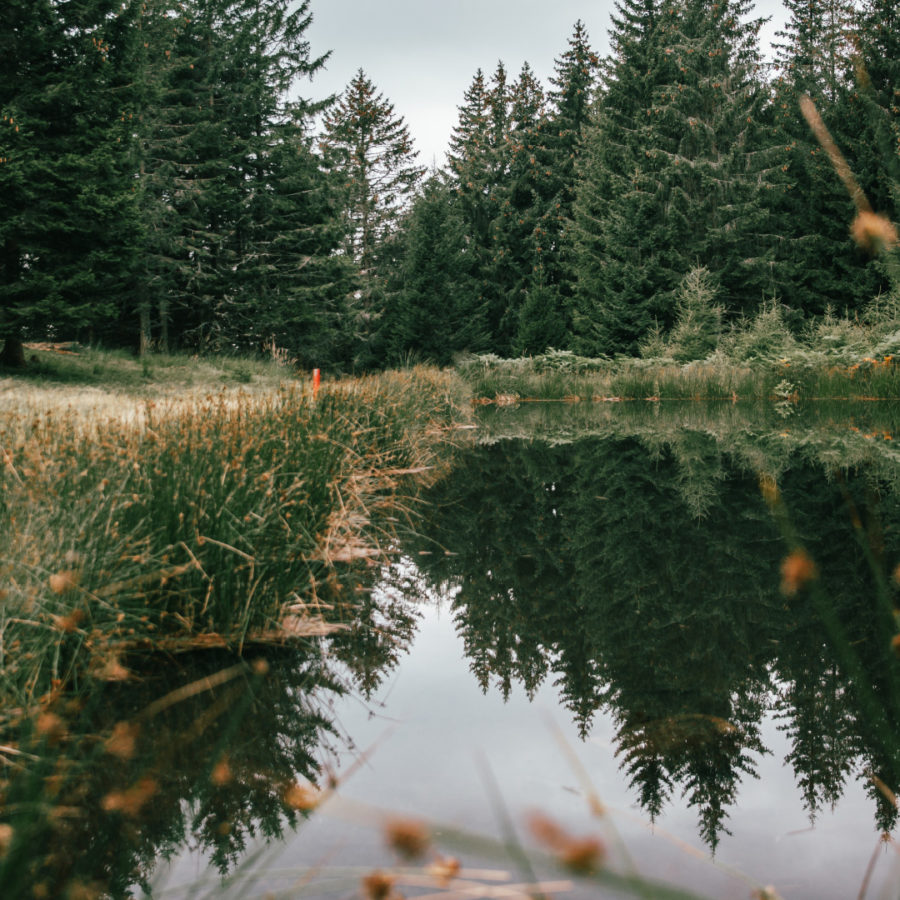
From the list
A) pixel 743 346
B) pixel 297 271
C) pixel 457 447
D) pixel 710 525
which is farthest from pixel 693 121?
pixel 710 525

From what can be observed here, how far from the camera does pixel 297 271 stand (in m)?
23.5

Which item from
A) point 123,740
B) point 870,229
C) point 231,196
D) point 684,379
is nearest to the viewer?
point 870,229

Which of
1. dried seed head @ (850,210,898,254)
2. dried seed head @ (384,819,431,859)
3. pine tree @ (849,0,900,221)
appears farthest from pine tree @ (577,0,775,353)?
dried seed head @ (384,819,431,859)

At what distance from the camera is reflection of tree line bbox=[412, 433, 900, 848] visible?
197 cm

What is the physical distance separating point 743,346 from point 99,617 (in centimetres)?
1790

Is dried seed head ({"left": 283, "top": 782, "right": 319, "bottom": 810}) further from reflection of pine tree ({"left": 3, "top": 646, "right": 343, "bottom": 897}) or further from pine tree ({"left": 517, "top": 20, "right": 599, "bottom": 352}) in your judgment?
pine tree ({"left": 517, "top": 20, "right": 599, "bottom": 352})

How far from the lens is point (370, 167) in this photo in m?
35.0

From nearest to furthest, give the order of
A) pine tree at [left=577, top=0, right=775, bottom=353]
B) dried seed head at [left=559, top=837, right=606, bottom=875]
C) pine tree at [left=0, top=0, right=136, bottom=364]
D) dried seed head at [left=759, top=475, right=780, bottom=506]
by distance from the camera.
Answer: dried seed head at [left=559, top=837, right=606, bottom=875]
dried seed head at [left=759, top=475, right=780, bottom=506]
pine tree at [left=0, top=0, right=136, bottom=364]
pine tree at [left=577, top=0, right=775, bottom=353]

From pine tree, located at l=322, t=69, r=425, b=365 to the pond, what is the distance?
29.9 metres

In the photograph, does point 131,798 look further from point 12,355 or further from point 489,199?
point 489,199

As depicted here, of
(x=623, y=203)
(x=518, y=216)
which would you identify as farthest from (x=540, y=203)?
(x=623, y=203)

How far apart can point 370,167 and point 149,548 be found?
34.9m

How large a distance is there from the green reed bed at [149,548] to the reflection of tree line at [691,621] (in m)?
0.72

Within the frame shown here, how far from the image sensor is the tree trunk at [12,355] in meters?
13.9
